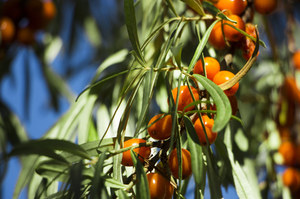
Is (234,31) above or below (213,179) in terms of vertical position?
above

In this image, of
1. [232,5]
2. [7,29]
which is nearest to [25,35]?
[7,29]

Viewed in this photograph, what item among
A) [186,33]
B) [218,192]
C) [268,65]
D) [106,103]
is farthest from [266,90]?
[218,192]

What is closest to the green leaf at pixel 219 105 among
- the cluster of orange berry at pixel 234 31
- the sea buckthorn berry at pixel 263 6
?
the cluster of orange berry at pixel 234 31

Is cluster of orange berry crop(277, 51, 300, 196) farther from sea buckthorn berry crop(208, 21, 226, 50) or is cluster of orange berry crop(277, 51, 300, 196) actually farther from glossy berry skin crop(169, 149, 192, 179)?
glossy berry skin crop(169, 149, 192, 179)

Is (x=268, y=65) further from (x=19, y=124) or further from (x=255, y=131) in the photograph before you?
(x=19, y=124)

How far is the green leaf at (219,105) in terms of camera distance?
1.38 ft

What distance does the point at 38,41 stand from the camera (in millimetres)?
2006

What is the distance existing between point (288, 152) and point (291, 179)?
0.09 m

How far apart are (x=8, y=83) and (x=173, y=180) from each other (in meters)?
1.46

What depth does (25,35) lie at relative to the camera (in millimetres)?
1777

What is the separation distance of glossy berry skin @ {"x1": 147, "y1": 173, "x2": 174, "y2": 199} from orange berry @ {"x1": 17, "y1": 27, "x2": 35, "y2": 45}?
1.39m

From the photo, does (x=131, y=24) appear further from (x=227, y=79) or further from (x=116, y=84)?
(x=116, y=84)

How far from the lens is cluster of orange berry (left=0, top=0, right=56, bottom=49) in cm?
170

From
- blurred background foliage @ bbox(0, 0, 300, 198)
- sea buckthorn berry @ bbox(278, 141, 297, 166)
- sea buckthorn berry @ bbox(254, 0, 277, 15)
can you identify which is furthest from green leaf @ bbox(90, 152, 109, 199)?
sea buckthorn berry @ bbox(278, 141, 297, 166)
